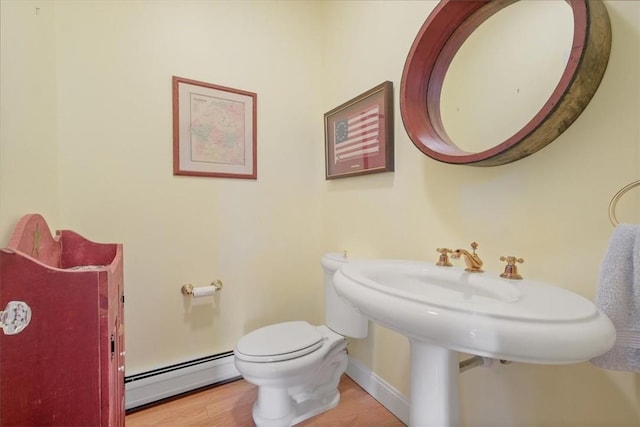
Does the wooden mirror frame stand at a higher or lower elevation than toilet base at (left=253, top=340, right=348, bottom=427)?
higher

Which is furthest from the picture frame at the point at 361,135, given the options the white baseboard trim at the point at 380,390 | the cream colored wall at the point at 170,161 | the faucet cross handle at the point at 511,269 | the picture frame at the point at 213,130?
the white baseboard trim at the point at 380,390

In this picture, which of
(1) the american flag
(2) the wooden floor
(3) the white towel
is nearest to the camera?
(3) the white towel

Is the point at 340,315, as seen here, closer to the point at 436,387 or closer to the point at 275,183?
the point at 436,387

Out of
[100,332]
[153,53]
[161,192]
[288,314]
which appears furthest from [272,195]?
[100,332]

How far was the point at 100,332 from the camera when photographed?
2.02 ft

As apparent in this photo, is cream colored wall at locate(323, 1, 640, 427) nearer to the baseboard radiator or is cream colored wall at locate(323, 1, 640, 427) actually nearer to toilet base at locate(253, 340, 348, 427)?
the baseboard radiator

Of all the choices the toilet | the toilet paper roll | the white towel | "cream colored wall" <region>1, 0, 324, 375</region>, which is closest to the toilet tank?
the toilet

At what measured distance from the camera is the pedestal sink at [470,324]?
45cm

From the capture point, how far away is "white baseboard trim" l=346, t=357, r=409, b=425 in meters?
1.24

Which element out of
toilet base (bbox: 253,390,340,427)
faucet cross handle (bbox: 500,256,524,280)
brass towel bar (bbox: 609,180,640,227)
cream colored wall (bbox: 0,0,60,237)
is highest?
cream colored wall (bbox: 0,0,60,237)

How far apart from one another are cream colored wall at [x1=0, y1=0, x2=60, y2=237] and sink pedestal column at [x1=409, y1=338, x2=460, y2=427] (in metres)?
1.07

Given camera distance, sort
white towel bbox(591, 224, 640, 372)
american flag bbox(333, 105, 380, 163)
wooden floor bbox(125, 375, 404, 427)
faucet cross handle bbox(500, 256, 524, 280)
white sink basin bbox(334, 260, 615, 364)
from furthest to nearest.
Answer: american flag bbox(333, 105, 380, 163), wooden floor bbox(125, 375, 404, 427), faucet cross handle bbox(500, 256, 524, 280), white towel bbox(591, 224, 640, 372), white sink basin bbox(334, 260, 615, 364)

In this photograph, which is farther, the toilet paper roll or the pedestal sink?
the toilet paper roll

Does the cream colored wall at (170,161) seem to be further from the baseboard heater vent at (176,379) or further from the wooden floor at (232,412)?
the wooden floor at (232,412)
